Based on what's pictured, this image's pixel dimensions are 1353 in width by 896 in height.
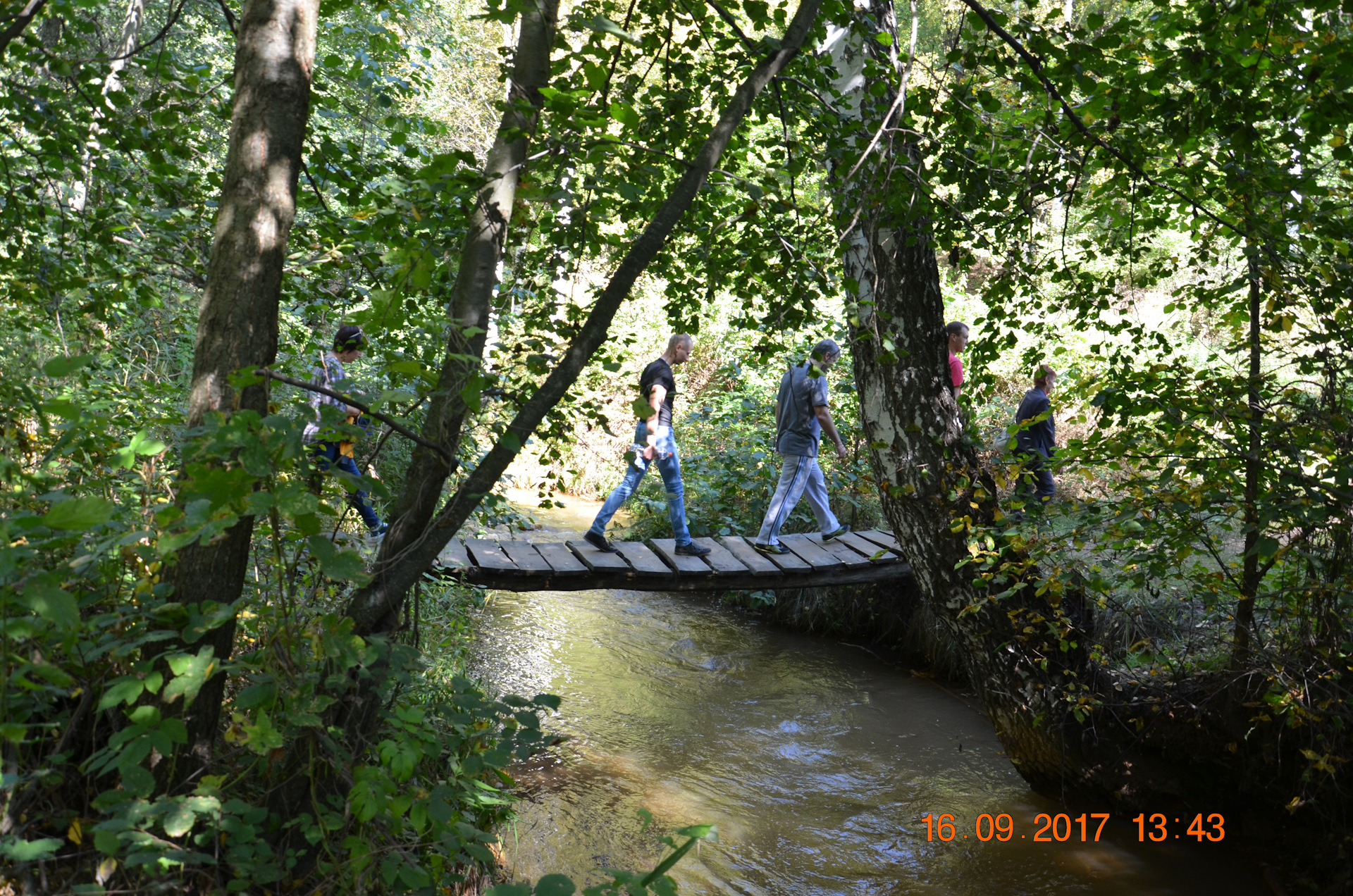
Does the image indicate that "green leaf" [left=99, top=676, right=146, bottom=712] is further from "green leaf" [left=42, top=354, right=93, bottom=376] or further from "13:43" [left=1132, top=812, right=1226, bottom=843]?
"13:43" [left=1132, top=812, right=1226, bottom=843]

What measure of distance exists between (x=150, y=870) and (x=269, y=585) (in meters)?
0.73

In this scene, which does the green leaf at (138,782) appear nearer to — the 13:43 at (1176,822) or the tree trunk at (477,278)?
the tree trunk at (477,278)

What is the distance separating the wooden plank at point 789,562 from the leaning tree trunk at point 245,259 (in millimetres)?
4491

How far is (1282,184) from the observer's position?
9.37ft

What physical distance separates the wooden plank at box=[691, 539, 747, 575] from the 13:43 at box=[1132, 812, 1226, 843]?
2791mm

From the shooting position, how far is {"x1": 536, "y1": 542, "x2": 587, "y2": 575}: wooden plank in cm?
560

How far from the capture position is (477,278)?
2334mm

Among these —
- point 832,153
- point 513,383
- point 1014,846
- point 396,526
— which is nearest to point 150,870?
point 396,526

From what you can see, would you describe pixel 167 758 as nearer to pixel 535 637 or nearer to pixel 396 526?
pixel 396 526

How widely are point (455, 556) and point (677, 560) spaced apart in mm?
1593

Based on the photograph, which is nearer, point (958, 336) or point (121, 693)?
point (121, 693)

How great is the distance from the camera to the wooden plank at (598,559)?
570cm

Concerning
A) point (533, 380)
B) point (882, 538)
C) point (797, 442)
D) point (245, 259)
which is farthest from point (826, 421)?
point (245, 259)

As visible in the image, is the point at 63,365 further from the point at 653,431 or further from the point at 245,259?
the point at 653,431
